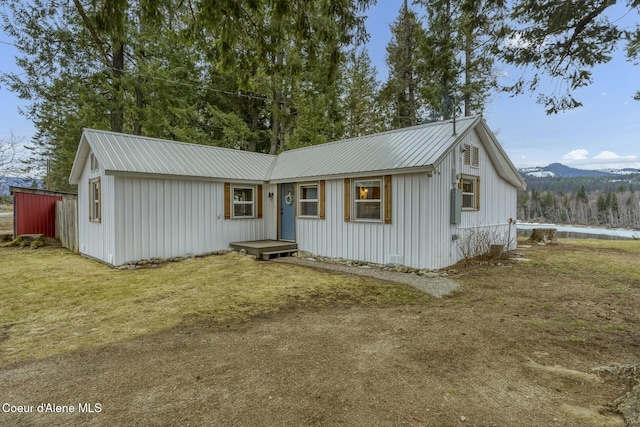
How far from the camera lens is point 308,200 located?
34.1ft

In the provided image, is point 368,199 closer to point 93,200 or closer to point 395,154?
point 395,154

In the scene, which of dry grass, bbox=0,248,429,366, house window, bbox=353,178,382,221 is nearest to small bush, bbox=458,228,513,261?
house window, bbox=353,178,382,221

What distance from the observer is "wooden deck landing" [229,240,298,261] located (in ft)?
31.8

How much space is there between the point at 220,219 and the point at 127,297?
16.0ft

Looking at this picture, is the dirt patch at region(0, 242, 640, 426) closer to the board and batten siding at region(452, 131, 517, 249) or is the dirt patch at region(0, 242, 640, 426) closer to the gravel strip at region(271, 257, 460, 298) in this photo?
the gravel strip at region(271, 257, 460, 298)

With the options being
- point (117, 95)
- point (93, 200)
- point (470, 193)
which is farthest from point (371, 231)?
point (117, 95)

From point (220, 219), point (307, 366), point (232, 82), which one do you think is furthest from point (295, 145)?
point (307, 366)

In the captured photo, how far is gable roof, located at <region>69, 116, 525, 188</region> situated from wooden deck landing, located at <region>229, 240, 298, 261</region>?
2125 mm

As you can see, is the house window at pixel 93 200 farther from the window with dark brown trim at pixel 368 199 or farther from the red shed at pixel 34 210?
the window with dark brown trim at pixel 368 199

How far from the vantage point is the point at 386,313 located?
488 centimetres

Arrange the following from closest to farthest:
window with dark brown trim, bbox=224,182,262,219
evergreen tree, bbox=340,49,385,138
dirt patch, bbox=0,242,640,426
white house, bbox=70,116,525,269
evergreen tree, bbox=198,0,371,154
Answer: dirt patch, bbox=0,242,640,426
evergreen tree, bbox=198,0,371,154
white house, bbox=70,116,525,269
window with dark brown trim, bbox=224,182,262,219
evergreen tree, bbox=340,49,385,138

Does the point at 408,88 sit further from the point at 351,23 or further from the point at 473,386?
the point at 473,386

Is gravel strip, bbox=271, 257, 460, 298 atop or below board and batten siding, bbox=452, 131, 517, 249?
below

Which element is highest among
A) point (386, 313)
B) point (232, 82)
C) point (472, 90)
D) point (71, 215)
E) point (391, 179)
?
point (232, 82)
